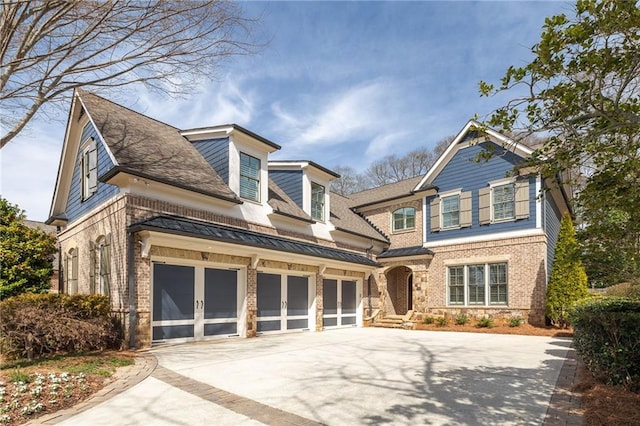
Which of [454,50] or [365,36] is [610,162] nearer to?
[454,50]

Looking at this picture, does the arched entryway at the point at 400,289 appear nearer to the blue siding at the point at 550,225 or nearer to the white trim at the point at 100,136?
the blue siding at the point at 550,225

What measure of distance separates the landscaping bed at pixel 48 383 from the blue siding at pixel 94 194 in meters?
5.13

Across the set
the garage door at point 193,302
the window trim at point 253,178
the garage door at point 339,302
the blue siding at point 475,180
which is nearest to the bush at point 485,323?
the blue siding at point 475,180

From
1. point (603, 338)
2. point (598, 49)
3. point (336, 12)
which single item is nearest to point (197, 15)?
point (336, 12)

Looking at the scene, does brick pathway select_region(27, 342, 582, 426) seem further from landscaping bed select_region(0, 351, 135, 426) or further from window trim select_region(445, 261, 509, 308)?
window trim select_region(445, 261, 509, 308)

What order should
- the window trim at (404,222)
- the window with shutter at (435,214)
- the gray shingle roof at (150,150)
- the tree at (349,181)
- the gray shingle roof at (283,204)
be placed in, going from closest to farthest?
the gray shingle roof at (150,150) < the gray shingle roof at (283,204) < the window with shutter at (435,214) < the window trim at (404,222) < the tree at (349,181)

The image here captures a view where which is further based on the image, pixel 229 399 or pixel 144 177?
pixel 144 177

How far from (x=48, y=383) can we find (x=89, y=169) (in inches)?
360

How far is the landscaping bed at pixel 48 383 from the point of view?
17.0 feet

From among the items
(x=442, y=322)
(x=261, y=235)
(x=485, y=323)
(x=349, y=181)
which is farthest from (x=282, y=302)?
A: (x=349, y=181)

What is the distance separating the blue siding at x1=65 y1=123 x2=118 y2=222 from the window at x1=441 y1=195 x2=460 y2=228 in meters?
14.5

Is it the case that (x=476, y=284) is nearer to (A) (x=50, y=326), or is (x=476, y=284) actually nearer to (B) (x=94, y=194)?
(B) (x=94, y=194)

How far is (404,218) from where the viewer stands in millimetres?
21391

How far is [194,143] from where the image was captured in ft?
51.4
